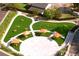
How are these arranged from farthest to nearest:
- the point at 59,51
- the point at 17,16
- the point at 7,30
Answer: the point at 17,16
the point at 7,30
the point at 59,51

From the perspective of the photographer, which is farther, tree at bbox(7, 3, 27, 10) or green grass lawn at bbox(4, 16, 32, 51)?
tree at bbox(7, 3, 27, 10)

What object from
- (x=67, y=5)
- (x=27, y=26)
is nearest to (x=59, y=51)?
(x=27, y=26)

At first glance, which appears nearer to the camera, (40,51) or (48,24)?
(40,51)

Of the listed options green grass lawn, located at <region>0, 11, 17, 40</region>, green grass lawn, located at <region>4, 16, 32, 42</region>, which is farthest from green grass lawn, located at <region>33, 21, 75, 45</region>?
green grass lawn, located at <region>0, 11, 17, 40</region>

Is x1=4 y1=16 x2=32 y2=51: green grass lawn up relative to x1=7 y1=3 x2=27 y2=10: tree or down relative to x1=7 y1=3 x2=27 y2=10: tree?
down

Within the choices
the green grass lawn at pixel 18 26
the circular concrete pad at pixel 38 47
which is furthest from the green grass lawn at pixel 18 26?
the circular concrete pad at pixel 38 47

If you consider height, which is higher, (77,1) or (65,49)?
(77,1)

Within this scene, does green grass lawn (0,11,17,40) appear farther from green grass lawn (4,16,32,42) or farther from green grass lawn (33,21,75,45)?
green grass lawn (33,21,75,45)

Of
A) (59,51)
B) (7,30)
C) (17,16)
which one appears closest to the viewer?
(59,51)

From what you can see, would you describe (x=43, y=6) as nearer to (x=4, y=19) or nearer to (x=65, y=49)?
(x=4, y=19)

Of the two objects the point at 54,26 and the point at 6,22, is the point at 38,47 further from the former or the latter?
the point at 6,22
